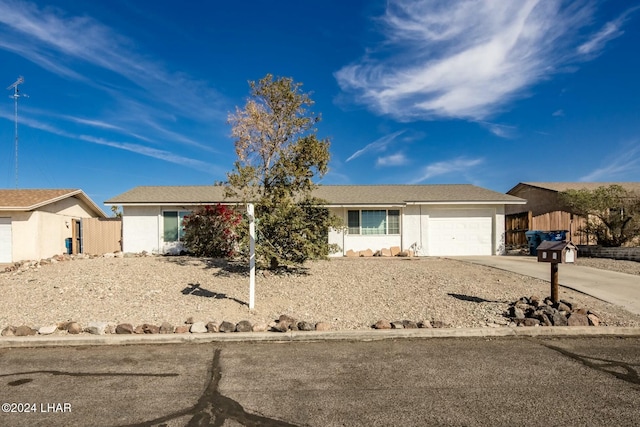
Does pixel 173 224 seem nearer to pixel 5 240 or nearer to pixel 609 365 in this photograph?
pixel 5 240

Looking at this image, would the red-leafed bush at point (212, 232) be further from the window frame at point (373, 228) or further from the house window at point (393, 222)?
the house window at point (393, 222)

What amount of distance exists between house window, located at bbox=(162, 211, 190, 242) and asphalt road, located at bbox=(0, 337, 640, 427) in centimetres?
1264

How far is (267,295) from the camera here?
935 cm

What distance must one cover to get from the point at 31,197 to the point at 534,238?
77.3 feet

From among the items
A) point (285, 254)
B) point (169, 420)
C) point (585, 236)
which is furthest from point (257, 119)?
point (585, 236)

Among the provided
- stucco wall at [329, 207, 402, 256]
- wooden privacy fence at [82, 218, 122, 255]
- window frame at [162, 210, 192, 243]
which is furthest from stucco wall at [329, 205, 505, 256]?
wooden privacy fence at [82, 218, 122, 255]

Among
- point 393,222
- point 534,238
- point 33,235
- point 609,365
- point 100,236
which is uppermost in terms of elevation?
point 393,222

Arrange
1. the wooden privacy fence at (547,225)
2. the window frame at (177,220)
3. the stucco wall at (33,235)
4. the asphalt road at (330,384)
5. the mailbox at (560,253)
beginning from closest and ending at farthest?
the asphalt road at (330,384) < the mailbox at (560,253) < the stucco wall at (33,235) < the window frame at (177,220) < the wooden privacy fence at (547,225)

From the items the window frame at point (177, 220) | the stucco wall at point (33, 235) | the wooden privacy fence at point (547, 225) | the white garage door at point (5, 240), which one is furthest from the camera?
the wooden privacy fence at point (547, 225)

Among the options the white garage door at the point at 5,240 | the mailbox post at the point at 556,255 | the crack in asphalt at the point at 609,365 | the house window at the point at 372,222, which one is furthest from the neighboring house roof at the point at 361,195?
the crack in asphalt at the point at 609,365

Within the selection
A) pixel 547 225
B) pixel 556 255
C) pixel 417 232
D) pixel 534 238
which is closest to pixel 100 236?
pixel 417 232

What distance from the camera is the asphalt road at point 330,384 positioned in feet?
12.9

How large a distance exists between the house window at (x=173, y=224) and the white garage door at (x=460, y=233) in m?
11.6

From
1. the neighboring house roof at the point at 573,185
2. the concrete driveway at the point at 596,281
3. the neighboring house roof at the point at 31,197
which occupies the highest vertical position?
the neighboring house roof at the point at 573,185
